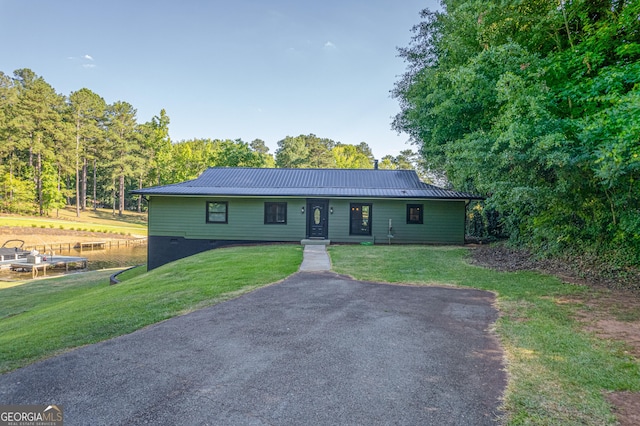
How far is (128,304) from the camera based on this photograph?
5898 mm

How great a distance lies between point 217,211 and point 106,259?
14154 millimetres

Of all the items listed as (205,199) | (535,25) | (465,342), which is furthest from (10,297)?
(535,25)

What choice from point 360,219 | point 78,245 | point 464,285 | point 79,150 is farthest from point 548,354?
point 79,150

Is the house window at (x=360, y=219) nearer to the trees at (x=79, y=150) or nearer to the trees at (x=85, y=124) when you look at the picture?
the trees at (x=79, y=150)

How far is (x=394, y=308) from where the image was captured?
534cm

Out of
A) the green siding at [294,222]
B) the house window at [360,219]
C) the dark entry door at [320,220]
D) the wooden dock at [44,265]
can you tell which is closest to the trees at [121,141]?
the wooden dock at [44,265]

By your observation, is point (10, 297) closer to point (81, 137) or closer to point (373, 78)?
point (373, 78)

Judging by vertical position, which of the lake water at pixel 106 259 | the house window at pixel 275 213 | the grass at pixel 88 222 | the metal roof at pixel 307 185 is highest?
the metal roof at pixel 307 185

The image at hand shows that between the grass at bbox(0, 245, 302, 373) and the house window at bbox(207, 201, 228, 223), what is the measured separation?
157 inches

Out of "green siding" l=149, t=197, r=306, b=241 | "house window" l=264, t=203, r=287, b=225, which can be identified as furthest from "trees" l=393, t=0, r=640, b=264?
"house window" l=264, t=203, r=287, b=225

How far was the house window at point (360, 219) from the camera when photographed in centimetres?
1468

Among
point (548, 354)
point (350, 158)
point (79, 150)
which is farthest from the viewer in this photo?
point (350, 158)

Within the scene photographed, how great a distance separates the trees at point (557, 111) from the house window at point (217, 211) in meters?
9.36

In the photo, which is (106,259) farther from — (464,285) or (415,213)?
(464,285)
